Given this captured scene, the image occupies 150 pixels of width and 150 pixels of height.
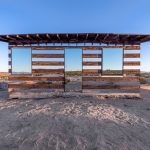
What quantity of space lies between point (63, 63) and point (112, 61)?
12.9 ft

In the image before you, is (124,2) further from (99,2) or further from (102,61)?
(102,61)

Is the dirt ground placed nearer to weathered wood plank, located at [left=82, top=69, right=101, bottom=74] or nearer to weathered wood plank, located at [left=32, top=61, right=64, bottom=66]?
weathered wood plank, located at [left=82, top=69, right=101, bottom=74]

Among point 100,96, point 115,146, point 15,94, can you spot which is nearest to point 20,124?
point 115,146

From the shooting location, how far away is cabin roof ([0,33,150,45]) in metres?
8.52

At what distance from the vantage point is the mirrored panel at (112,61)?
973cm

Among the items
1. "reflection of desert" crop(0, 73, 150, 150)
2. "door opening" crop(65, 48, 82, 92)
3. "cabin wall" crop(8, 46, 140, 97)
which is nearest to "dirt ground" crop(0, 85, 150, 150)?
"reflection of desert" crop(0, 73, 150, 150)

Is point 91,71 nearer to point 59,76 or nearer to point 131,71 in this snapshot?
point 59,76

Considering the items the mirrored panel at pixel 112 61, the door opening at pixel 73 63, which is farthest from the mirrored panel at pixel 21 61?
the mirrored panel at pixel 112 61

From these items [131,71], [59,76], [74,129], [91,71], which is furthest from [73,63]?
[74,129]

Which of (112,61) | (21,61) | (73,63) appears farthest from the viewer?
(73,63)

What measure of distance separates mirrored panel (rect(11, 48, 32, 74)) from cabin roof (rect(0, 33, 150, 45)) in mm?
505

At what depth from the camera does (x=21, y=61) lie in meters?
10.1

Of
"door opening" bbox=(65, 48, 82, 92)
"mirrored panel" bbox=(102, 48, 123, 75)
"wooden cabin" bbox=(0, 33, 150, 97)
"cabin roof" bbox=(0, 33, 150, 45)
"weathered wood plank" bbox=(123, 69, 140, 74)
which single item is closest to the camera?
"cabin roof" bbox=(0, 33, 150, 45)

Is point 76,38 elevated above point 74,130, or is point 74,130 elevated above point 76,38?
point 76,38
